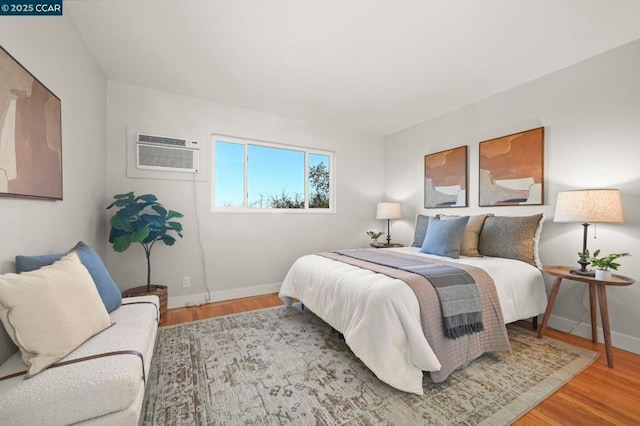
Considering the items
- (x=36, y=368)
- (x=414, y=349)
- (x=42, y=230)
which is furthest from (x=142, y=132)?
(x=414, y=349)

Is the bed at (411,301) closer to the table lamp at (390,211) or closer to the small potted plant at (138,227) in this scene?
the table lamp at (390,211)

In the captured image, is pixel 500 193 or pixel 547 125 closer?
pixel 547 125

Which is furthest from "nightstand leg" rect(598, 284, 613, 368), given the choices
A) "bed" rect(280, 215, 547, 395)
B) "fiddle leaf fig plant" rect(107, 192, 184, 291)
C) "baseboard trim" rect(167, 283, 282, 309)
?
"fiddle leaf fig plant" rect(107, 192, 184, 291)

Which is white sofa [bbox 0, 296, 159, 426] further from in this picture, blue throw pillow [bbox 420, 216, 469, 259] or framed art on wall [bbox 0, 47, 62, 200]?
blue throw pillow [bbox 420, 216, 469, 259]

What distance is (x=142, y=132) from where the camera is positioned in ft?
9.45

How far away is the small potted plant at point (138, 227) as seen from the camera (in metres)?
2.38

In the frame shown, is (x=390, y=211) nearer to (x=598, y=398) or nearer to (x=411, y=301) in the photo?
(x=411, y=301)

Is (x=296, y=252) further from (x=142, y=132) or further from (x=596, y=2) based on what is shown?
(x=596, y=2)

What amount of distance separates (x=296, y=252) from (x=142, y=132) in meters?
2.37

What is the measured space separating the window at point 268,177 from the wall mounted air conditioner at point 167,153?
0.89 ft

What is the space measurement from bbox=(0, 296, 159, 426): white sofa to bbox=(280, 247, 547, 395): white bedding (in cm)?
120

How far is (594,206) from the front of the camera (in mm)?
2008

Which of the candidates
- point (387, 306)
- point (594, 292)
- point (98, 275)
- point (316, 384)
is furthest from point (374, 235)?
point (98, 275)

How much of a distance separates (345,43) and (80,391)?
259 centimetres
